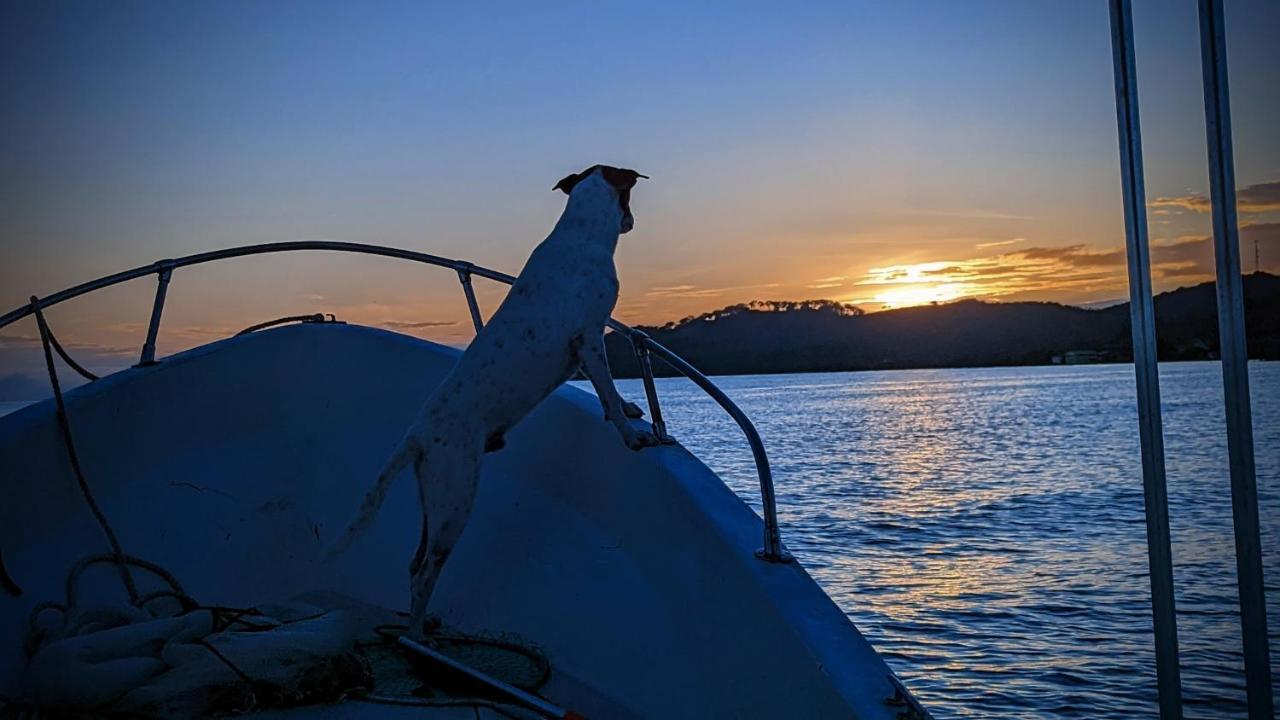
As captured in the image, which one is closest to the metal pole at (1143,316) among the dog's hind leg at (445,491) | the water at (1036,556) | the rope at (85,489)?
the water at (1036,556)

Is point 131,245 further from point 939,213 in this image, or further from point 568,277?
point 939,213

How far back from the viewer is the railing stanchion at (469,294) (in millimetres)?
4473

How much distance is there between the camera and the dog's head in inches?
131

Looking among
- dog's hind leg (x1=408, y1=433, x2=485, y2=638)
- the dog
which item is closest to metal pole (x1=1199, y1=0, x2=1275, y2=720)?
the dog

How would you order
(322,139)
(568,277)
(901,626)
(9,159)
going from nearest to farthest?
(568,277) → (901,626) → (9,159) → (322,139)

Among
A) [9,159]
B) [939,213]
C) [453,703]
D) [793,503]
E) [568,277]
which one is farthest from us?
[939,213]

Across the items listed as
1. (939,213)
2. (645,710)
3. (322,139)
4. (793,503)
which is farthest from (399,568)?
(939,213)

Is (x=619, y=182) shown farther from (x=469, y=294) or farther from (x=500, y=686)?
(x=500, y=686)

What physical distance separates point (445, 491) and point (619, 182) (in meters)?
1.26

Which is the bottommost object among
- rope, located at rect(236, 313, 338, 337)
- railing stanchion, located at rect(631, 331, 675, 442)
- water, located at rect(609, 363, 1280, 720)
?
water, located at rect(609, 363, 1280, 720)

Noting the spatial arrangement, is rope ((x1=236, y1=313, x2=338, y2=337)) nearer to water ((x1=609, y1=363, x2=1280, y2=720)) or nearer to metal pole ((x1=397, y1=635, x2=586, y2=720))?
metal pole ((x1=397, y1=635, x2=586, y2=720))

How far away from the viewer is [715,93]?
9.27m

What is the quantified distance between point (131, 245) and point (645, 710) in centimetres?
753

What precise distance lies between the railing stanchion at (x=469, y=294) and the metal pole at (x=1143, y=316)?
3.30m
